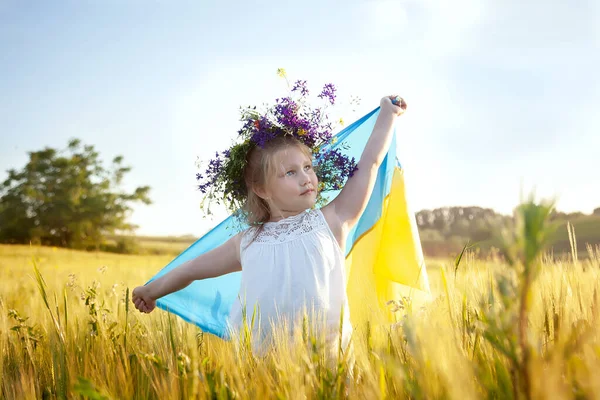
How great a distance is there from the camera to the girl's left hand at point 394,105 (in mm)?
2857

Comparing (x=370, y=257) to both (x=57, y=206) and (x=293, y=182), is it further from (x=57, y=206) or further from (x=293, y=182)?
(x=57, y=206)

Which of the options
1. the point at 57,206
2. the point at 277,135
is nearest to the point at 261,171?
the point at 277,135

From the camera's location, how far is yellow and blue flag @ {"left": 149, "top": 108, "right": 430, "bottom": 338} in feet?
9.92

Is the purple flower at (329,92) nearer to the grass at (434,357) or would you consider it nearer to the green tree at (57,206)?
the grass at (434,357)

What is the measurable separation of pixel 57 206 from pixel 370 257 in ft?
103

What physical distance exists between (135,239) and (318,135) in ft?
110

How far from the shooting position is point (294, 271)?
2.35 m

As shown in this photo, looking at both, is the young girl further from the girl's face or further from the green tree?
the green tree

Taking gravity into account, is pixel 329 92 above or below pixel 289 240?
above

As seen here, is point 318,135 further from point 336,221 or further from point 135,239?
point 135,239

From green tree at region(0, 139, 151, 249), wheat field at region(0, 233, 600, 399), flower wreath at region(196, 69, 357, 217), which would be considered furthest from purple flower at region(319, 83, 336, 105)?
green tree at region(0, 139, 151, 249)

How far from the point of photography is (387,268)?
310cm

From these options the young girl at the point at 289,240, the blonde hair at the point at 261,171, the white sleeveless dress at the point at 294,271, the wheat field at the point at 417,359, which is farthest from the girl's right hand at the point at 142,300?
the blonde hair at the point at 261,171

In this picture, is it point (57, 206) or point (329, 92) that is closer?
point (329, 92)
